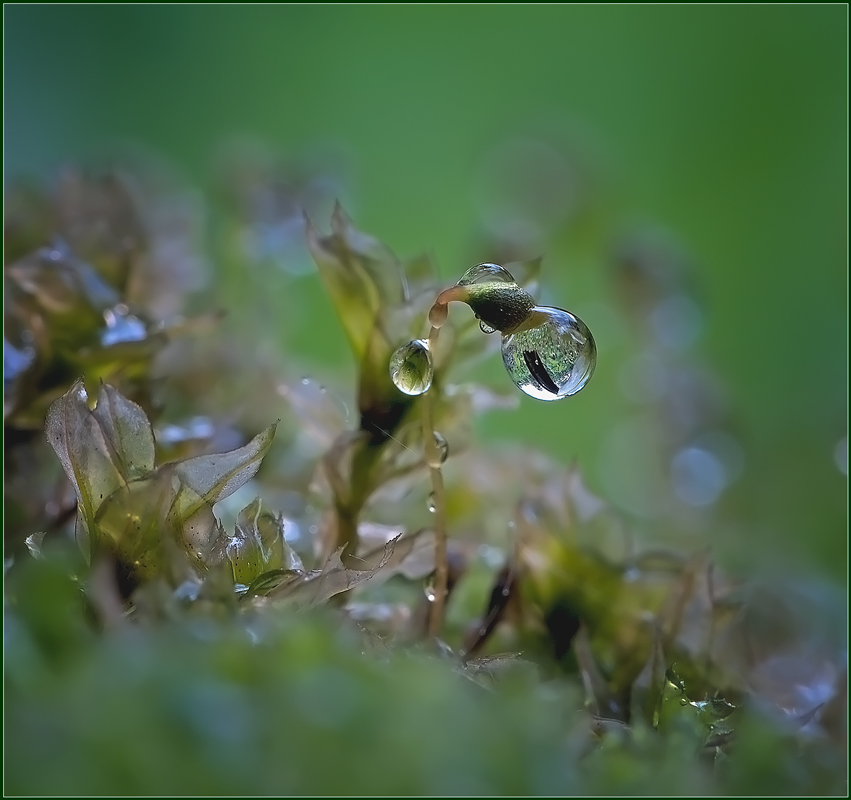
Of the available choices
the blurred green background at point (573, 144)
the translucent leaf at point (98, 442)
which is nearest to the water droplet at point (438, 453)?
the translucent leaf at point (98, 442)

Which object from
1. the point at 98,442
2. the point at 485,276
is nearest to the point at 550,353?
the point at 485,276

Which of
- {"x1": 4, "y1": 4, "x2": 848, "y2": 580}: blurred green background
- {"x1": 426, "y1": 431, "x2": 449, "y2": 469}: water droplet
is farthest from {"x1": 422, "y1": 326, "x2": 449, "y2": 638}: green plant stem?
{"x1": 4, "y1": 4, "x2": 848, "y2": 580}: blurred green background

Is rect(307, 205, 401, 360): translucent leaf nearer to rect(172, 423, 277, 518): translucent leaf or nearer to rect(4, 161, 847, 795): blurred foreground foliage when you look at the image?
rect(4, 161, 847, 795): blurred foreground foliage

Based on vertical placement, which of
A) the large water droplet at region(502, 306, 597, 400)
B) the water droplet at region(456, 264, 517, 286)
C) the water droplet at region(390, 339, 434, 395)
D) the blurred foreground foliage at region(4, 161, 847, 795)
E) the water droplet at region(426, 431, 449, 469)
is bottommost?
the blurred foreground foliage at region(4, 161, 847, 795)

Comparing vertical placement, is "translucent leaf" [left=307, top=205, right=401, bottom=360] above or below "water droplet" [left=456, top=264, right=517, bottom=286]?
below

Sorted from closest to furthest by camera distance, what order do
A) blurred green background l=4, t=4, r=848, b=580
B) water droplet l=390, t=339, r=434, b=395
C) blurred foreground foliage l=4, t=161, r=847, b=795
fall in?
blurred foreground foliage l=4, t=161, r=847, b=795 < water droplet l=390, t=339, r=434, b=395 < blurred green background l=4, t=4, r=848, b=580

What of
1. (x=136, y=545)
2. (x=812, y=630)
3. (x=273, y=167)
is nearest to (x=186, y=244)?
(x=273, y=167)

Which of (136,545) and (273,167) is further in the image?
(273,167)

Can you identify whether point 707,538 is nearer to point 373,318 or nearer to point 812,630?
point 812,630

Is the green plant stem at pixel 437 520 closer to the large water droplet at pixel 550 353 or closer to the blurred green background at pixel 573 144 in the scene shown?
the large water droplet at pixel 550 353
